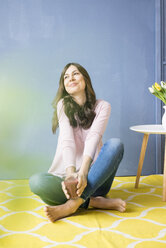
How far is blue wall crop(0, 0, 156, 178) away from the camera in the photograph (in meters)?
1.98

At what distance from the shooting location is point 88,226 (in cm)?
123

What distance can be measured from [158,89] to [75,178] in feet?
2.49

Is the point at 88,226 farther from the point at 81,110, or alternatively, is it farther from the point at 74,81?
the point at 74,81

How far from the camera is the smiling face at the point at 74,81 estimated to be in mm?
1609

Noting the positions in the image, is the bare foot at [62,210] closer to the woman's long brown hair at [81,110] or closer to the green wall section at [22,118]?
the woman's long brown hair at [81,110]

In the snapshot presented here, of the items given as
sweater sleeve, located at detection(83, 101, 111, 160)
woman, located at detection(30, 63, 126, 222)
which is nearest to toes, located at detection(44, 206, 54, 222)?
woman, located at detection(30, 63, 126, 222)

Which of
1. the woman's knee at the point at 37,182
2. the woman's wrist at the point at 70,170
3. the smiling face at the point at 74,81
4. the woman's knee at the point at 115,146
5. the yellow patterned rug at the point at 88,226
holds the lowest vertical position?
the yellow patterned rug at the point at 88,226

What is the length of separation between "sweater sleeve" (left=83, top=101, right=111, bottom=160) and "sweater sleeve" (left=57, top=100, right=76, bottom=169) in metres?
0.07

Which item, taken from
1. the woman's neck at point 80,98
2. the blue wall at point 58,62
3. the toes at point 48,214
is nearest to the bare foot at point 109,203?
the toes at point 48,214

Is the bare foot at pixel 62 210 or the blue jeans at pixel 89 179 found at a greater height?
the blue jeans at pixel 89 179

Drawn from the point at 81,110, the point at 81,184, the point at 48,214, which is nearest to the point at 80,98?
the point at 81,110

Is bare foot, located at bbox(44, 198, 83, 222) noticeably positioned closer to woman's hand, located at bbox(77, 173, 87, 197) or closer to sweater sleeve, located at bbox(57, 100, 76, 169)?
woman's hand, located at bbox(77, 173, 87, 197)

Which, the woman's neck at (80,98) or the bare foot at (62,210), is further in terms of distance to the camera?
the woman's neck at (80,98)

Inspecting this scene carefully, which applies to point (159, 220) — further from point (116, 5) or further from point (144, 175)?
point (116, 5)
